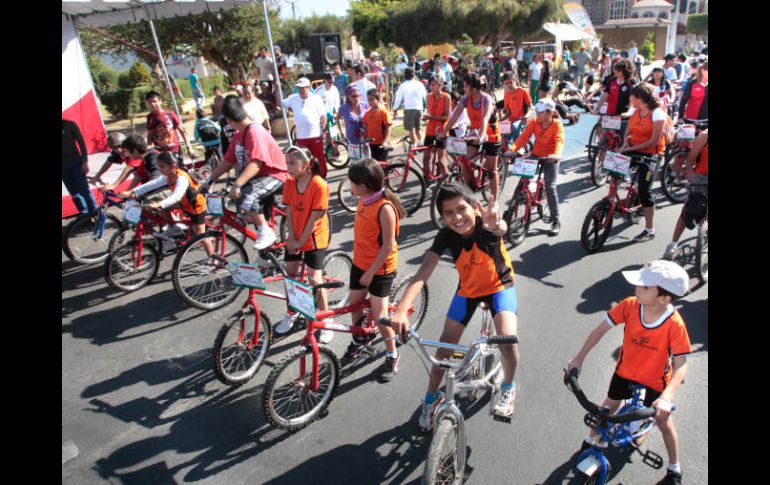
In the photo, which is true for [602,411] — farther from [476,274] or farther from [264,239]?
[264,239]

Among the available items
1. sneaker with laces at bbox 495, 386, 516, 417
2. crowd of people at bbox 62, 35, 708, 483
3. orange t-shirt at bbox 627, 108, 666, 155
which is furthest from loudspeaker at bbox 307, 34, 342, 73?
sneaker with laces at bbox 495, 386, 516, 417

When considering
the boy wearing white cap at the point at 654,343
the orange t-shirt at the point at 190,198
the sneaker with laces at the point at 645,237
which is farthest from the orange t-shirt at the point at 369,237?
the sneaker with laces at the point at 645,237

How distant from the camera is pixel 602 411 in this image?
2576mm

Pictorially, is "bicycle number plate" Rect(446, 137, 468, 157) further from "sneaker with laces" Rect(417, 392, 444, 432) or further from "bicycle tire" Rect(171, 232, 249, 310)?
"sneaker with laces" Rect(417, 392, 444, 432)

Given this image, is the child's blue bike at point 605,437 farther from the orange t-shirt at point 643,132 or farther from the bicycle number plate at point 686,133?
the bicycle number plate at point 686,133

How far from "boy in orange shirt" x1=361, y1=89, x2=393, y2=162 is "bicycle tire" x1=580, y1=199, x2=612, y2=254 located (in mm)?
3425

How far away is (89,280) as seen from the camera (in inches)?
245

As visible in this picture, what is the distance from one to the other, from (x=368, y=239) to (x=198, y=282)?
2606 millimetres

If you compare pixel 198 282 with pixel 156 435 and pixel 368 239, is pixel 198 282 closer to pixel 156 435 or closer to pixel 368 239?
pixel 156 435

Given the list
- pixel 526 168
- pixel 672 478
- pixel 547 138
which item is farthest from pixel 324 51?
pixel 672 478

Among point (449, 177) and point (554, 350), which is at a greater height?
point (449, 177)

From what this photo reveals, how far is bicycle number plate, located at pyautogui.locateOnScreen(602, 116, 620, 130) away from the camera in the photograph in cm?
866
